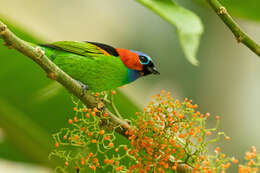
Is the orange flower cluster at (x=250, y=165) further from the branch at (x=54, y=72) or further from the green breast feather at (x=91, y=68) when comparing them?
the green breast feather at (x=91, y=68)

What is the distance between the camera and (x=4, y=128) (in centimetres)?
246

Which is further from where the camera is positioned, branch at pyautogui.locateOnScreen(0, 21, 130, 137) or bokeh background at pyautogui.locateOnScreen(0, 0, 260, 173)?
bokeh background at pyautogui.locateOnScreen(0, 0, 260, 173)

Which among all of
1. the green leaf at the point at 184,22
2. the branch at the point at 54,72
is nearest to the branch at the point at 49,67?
the branch at the point at 54,72

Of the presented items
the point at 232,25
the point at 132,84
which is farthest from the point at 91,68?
the point at 132,84

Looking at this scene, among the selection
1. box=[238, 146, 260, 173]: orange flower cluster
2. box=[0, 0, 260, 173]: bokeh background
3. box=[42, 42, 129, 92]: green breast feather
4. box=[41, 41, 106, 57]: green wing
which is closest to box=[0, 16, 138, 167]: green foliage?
box=[0, 0, 260, 173]: bokeh background

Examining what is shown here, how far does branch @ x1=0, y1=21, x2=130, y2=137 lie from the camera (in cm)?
142

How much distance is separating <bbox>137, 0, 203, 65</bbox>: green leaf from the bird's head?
0.74 metres

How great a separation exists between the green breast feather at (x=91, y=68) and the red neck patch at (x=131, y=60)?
0.22 ft

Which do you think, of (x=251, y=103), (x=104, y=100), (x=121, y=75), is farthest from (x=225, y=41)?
(x=104, y=100)

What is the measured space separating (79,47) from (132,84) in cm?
662

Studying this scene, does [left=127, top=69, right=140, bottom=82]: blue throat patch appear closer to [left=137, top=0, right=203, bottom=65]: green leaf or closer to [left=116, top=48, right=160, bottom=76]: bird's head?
[left=116, top=48, right=160, bottom=76]: bird's head

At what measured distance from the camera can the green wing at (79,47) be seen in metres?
2.49

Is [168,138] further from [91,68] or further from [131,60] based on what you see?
[131,60]

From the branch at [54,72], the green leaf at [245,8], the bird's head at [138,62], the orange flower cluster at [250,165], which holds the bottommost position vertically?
the orange flower cluster at [250,165]
